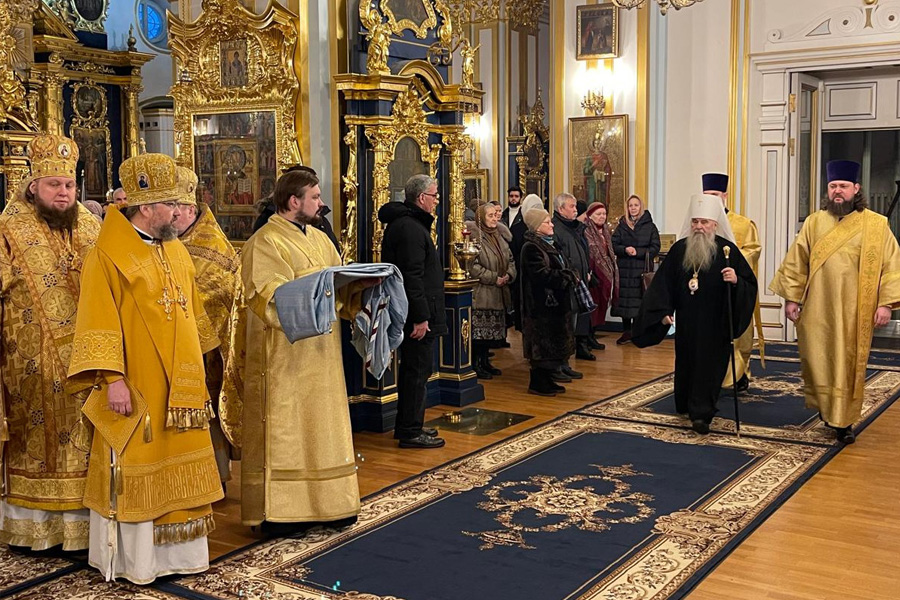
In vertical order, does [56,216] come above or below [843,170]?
below

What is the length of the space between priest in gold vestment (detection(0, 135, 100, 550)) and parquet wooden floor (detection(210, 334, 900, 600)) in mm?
729

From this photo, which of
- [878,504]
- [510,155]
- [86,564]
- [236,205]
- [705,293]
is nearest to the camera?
[86,564]

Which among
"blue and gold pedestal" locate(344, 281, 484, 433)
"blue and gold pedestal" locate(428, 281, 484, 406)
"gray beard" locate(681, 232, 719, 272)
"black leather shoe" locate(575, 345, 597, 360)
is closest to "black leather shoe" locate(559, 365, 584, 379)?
"black leather shoe" locate(575, 345, 597, 360)

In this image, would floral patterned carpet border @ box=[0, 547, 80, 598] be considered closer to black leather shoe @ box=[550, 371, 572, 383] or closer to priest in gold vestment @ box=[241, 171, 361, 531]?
priest in gold vestment @ box=[241, 171, 361, 531]

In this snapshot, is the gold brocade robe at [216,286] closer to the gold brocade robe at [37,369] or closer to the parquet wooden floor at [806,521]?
the parquet wooden floor at [806,521]

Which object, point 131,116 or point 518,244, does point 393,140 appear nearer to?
A: point 518,244

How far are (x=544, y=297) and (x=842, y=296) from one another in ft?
7.45

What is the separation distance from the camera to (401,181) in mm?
7508

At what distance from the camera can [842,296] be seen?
22.0 feet

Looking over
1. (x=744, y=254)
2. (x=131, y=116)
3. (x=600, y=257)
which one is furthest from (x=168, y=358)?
(x=131, y=116)

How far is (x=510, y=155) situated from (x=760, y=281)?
6764mm

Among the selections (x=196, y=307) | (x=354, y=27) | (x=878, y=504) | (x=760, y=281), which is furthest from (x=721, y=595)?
(x=760, y=281)

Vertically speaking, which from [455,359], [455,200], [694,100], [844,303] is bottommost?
[455,359]

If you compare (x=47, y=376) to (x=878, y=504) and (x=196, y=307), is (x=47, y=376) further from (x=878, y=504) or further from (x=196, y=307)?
(x=878, y=504)
